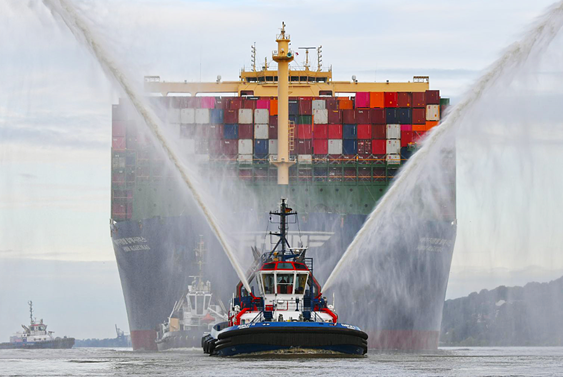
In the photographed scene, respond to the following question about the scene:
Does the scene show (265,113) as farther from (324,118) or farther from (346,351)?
(346,351)

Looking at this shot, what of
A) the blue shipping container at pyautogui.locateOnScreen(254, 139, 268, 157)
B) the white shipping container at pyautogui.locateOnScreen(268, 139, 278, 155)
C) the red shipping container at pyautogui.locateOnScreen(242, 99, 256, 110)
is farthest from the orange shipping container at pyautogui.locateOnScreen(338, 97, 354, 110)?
the red shipping container at pyautogui.locateOnScreen(242, 99, 256, 110)

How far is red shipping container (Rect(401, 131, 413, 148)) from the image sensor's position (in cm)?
6738

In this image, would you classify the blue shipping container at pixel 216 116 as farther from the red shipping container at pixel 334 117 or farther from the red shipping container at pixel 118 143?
the red shipping container at pixel 334 117

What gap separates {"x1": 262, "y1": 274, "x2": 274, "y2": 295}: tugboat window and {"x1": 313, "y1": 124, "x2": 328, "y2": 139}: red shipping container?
2885 centimetres

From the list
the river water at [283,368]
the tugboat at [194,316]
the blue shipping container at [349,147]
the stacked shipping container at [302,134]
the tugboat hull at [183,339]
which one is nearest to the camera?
the river water at [283,368]

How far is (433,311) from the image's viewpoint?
69000 mm

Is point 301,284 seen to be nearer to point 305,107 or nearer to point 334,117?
point 334,117

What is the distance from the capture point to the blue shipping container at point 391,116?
68125 mm

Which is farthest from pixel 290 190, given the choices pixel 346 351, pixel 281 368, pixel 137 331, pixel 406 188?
pixel 281 368

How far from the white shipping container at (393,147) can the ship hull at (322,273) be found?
16.6 feet

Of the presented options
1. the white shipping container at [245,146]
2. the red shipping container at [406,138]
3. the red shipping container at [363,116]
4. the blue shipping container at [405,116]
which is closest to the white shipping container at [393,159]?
Result: the red shipping container at [406,138]

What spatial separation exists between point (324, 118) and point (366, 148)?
11.7 ft

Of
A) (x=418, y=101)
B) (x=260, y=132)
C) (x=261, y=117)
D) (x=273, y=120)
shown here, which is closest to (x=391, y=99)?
(x=418, y=101)

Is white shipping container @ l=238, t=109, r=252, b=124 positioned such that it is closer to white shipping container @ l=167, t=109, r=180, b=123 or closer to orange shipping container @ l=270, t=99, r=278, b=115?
orange shipping container @ l=270, t=99, r=278, b=115
